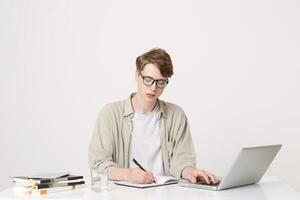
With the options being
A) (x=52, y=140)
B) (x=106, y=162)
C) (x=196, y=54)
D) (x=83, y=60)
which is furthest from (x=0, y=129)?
(x=106, y=162)

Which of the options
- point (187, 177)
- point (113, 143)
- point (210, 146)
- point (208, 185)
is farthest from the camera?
point (210, 146)

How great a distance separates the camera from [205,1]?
475 centimetres

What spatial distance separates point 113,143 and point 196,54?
184 cm

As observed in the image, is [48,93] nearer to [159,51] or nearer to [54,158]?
[54,158]

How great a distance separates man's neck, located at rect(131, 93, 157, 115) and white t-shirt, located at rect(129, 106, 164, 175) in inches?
1.2

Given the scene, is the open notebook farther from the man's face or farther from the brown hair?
the brown hair

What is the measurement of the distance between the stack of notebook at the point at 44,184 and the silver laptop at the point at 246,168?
0.55 metres

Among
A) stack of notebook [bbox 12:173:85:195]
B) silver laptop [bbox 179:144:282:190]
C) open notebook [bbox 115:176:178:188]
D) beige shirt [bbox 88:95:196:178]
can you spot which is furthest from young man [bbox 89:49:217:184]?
stack of notebook [bbox 12:173:85:195]

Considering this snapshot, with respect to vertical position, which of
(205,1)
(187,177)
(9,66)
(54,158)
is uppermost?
(205,1)

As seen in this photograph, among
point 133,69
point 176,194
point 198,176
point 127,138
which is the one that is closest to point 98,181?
point 176,194

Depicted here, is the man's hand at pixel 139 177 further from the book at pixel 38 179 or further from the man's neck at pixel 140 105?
the man's neck at pixel 140 105

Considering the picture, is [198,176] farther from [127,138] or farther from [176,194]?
[127,138]

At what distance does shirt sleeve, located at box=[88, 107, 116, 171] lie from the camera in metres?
2.98

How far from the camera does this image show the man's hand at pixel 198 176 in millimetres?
2619
